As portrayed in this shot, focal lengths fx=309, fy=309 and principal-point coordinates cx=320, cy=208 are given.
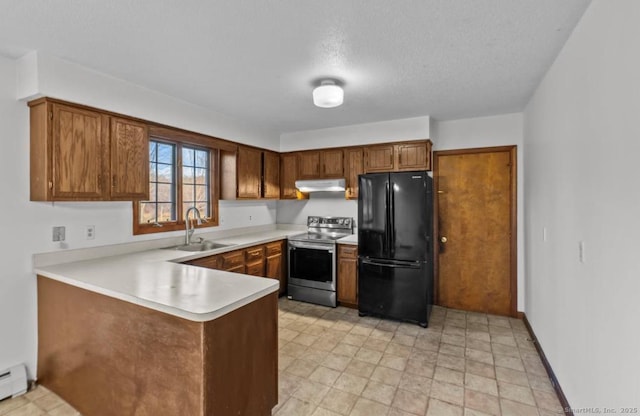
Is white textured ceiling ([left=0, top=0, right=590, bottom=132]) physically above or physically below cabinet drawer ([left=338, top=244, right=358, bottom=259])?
above

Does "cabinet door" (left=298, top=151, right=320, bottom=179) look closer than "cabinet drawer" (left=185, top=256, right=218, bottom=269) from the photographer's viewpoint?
No

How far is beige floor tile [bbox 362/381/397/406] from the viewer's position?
2188 millimetres

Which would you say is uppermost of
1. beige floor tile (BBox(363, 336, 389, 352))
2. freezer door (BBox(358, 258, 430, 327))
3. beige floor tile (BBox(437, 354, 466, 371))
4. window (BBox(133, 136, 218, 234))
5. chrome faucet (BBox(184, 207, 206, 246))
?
window (BBox(133, 136, 218, 234))

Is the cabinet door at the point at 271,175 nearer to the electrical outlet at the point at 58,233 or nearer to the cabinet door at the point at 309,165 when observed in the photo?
the cabinet door at the point at 309,165

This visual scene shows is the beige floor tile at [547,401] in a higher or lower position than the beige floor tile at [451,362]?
lower

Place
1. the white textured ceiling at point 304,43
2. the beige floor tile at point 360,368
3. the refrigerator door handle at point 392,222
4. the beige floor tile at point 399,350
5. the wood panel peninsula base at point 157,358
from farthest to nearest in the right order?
the refrigerator door handle at point 392,222, the beige floor tile at point 399,350, the beige floor tile at point 360,368, the white textured ceiling at point 304,43, the wood panel peninsula base at point 157,358

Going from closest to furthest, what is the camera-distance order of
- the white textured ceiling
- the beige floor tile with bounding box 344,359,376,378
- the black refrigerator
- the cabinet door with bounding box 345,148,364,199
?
the white textured ceiling
the beige floor tile with bounding box 344,359,376,378
the black refrigerator
the cabinet door with bounding box 345,148,364,199

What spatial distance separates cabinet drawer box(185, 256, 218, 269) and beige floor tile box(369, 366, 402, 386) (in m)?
1.80

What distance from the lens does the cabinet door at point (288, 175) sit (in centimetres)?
462

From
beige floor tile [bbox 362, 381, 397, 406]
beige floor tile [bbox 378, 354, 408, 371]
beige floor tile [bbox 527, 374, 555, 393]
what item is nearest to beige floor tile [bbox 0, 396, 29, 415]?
beige floor tile [bbox 362, 381, 397, 406]

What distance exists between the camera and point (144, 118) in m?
2.81

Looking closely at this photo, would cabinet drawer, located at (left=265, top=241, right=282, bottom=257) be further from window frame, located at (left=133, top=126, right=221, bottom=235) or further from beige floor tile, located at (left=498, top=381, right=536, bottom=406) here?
beige floor tile, located at (left=498, top=381, right=536, bottom=406)

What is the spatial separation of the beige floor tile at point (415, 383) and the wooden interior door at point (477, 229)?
1790 millimetres

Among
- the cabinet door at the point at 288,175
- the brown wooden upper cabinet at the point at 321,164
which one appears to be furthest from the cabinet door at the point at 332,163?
the cabinet door at the point at 288,175
